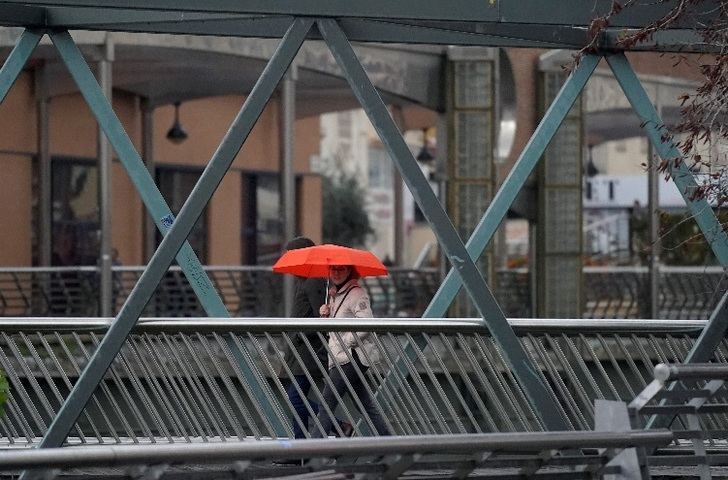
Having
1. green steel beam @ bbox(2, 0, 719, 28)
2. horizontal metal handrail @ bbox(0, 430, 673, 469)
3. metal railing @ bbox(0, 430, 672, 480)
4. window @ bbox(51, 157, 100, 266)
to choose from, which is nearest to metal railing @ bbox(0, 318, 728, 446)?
green steel beam @ bbox(2, 0, 719, 28)

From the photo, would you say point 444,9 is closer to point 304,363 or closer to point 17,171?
point 304,363

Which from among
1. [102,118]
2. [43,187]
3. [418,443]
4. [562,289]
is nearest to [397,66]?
[562,289]

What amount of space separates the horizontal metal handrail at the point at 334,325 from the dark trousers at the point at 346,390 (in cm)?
60

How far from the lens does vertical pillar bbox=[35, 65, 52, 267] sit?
88.6 feet

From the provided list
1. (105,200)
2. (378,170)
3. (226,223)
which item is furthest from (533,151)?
(378,170)

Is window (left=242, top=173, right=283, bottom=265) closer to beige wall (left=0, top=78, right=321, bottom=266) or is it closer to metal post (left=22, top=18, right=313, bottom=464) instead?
beige wall (left=0, top=78, right=321, bottom=266)

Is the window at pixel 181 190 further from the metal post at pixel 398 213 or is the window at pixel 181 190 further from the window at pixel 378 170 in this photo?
the window at pixel 378 170

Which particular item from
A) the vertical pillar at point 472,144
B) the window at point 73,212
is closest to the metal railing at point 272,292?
the window at point 73,212

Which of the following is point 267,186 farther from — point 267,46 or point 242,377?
point 242,377

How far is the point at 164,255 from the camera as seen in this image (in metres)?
9.59

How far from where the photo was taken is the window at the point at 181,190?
112ft

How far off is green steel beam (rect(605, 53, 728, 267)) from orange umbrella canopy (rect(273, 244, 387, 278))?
229 cm

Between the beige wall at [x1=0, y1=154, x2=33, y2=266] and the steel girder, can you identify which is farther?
the beige wall at [x1=0, y1=154, x2=33, y2=266]

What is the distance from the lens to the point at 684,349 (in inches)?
460
